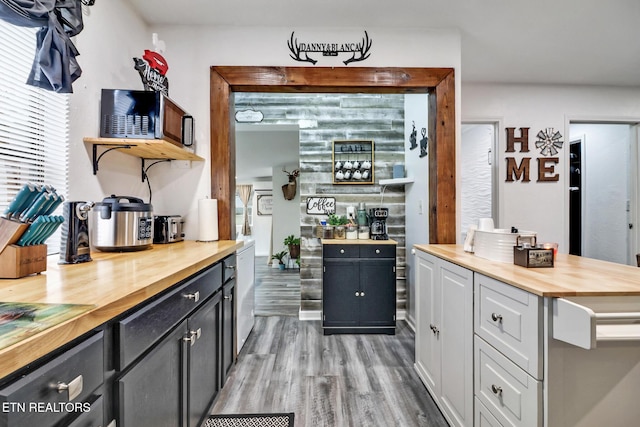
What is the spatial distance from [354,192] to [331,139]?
25.4 inches

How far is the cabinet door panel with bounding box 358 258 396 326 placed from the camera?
293 cm

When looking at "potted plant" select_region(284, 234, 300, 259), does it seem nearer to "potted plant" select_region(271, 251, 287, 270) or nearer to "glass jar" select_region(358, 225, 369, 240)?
"potted plant" select_region(271, 251, 287, 270)

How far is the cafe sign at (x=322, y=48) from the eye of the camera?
7.80ft

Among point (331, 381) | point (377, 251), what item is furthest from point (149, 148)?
point (377, 251)

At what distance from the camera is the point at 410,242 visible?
10.7 ft

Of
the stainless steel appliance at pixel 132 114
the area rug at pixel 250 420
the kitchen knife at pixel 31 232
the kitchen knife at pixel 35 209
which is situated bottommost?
the area rug at pixel 250 420

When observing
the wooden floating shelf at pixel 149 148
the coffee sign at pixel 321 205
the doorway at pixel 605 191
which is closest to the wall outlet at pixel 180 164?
the wooden floating shelf at pixel 149 148

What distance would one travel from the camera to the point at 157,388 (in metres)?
1.08

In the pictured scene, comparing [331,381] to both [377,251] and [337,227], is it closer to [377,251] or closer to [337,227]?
[377,251]

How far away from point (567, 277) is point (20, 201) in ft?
6.59

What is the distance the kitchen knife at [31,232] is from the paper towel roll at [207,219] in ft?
3.75

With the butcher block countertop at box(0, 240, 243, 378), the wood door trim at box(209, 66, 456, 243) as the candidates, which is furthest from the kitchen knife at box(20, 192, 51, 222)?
the wood door trim at box(209, 66, 456, 243)

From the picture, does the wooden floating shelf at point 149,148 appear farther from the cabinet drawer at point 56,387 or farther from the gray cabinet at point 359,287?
the gray cabinet at point 359,287

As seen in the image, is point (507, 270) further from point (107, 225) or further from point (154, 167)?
point (154, 167)
